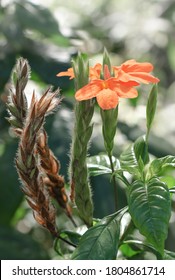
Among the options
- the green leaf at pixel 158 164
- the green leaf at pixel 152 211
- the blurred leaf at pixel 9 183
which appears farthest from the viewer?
the blurred leaf at pixel 9 183

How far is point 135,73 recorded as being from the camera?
833mm

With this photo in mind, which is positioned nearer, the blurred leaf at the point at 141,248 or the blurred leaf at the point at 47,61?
the blurred leaf at the point at 141,248

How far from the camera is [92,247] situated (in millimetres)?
778

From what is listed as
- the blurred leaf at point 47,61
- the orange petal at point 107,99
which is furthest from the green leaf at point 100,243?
the blurred leaf at point 47,61

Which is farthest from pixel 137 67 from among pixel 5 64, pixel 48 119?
pixel 5 64

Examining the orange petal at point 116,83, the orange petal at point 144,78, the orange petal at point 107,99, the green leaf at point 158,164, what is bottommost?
the green leaf at point 158,164

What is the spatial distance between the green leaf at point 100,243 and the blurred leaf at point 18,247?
913mm

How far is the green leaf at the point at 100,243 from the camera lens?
0.77m

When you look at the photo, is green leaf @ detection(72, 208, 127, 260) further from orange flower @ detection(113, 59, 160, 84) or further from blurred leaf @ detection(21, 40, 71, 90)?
blurred leaf @ detection(21, 40, 71, 90)

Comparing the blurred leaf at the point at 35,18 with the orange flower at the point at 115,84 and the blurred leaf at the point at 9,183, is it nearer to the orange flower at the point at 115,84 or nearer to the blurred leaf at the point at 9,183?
the blurred leaf at the point at 9,183

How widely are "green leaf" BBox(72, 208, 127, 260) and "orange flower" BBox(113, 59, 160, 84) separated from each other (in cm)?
19

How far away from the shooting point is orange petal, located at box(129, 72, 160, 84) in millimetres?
810

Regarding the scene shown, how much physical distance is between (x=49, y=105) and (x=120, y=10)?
290cm

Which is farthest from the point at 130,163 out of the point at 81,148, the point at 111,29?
the point at 111,29
